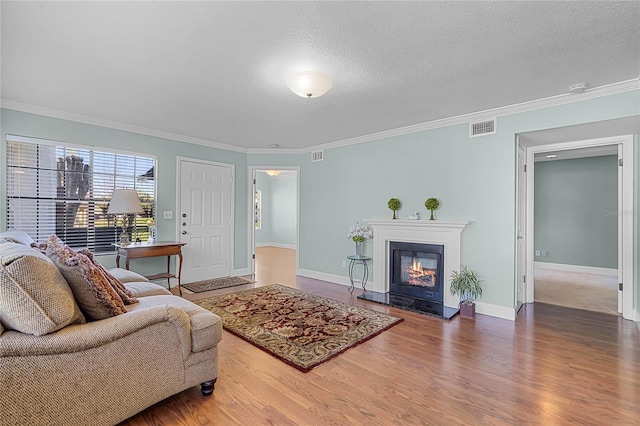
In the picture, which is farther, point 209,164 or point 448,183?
point 209,164

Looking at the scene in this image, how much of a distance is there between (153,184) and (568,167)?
808cm

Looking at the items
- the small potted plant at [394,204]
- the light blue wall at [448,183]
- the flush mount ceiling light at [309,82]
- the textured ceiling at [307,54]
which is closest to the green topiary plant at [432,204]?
the light blue wall at [448,183]

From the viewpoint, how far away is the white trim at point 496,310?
11.7 ft

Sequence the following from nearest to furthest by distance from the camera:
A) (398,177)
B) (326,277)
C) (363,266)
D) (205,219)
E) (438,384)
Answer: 1. (438,384)
2. (398,177)
3. (363,266)
4. (205,219)
5. (326,277)

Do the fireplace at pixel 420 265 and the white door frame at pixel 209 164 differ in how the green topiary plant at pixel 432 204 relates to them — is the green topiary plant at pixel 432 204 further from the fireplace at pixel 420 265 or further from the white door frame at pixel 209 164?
the white door frame at pixel 209 164

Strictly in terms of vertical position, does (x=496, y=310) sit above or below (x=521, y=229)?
below

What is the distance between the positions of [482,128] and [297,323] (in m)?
3.25

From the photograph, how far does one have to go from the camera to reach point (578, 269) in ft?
20.8

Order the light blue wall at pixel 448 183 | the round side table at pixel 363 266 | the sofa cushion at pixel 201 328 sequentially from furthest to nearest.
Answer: the round side table at pixel 363 266, the light blue wall at pixel 448 183, the sofa cushion at pixel 201 328

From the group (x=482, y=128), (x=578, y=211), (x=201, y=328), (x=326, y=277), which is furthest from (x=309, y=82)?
(x=578, y=211)

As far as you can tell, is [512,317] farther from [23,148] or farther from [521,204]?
[23,148]

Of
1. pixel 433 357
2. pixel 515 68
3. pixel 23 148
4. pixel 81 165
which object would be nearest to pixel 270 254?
pixel 81 165

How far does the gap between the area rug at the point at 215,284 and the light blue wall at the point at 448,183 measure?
1344mm

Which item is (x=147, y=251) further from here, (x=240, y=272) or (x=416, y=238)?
(x=416, y=238)
